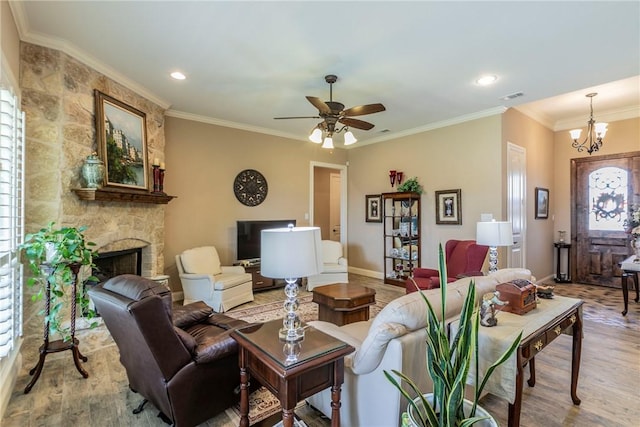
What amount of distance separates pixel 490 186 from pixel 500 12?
281 cm

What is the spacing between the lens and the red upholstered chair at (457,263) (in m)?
3.89

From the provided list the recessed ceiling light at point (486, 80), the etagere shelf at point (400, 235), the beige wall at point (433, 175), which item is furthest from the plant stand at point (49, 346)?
the beige wall at point (433, 175)

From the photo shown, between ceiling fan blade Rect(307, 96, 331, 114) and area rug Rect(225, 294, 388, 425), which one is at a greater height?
ceiling fan blade Rect(307, 96, 331, 114)

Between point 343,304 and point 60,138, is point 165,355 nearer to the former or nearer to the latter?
point 343,304

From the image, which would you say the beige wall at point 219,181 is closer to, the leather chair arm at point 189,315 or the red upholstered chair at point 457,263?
the leather chair arm at point 189,315

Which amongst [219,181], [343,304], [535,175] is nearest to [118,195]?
[219,181]

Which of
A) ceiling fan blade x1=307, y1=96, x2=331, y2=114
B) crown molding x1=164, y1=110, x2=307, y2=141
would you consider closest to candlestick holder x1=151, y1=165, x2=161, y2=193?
crown molding x1=164, y1=110, x2=307, y2=141

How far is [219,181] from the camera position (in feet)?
16.9

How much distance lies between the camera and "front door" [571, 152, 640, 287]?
539 centimetres

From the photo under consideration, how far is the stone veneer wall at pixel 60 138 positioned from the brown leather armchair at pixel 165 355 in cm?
162

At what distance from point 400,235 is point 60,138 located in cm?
505

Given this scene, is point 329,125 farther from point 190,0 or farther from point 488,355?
point 488,355

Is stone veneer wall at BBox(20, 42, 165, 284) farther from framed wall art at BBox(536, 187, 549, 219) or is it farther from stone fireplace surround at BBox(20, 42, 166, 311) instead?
framed wall art at BBox(536, 187, 549, 219)

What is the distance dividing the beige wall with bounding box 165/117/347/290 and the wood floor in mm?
1923
